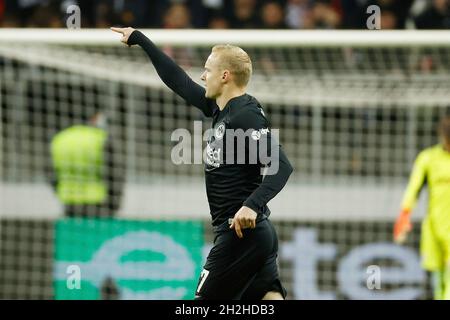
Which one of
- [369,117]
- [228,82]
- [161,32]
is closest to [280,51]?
[369,117]

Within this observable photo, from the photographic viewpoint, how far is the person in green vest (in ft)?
32.9

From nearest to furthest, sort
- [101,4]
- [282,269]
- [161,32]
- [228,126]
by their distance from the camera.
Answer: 1. [228,126]
2. [161,32]
3. [282,269]
4. [101,4]

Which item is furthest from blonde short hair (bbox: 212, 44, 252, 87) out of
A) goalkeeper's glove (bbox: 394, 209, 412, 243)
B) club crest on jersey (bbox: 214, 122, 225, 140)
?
goalkeeper's glove (bbox: 394, 209, 412, 243)

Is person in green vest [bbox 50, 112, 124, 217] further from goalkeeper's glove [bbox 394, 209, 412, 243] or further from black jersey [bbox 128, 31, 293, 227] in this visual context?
black jersey [bbox 128, 31, 293, 227]

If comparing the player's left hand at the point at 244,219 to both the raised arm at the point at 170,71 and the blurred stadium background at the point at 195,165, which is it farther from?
the blurred stadium background at the point at 195,165

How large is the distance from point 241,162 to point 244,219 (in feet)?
1.31

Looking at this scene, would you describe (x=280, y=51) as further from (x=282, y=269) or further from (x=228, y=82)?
(x=228, y=82)

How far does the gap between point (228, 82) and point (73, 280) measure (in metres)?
3.67

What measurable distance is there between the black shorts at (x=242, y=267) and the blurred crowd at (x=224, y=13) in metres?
5.47

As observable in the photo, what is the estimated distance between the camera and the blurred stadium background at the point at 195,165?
9.34 metres

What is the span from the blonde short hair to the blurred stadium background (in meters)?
3.52

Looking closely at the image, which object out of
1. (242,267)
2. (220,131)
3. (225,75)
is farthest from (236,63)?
(242,267)

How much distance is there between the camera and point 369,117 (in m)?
10.1

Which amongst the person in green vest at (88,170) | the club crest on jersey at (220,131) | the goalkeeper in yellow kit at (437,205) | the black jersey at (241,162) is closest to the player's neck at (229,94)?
the black jersey at (241,162)
